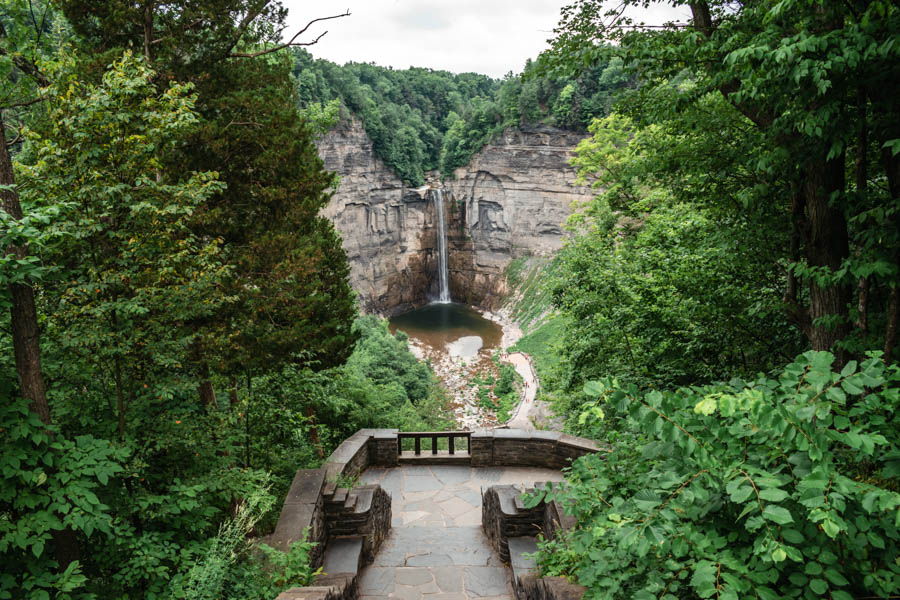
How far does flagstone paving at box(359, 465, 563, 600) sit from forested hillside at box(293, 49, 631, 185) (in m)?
29.8

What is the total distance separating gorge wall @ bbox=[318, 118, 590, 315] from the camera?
3997 cm

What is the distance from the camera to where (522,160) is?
137 feet

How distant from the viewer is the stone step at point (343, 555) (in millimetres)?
5484

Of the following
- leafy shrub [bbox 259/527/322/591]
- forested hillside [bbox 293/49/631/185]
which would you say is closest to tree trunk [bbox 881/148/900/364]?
leafy shrub [bbox 259/527/322/591]

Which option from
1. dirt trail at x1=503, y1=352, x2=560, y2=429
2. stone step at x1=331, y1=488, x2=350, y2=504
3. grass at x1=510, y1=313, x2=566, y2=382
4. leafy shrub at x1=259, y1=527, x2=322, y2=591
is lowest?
dirt trail at x1=503, y1=352, x2=560, y2=429

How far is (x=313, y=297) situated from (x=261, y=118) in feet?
11.0

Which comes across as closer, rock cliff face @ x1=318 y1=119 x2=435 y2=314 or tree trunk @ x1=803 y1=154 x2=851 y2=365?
tree trunk @ x1=803 y1=154 x2=851 y2=365

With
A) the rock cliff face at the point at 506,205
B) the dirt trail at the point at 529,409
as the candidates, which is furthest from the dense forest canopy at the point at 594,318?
the rock cliff face at the point at 506,205

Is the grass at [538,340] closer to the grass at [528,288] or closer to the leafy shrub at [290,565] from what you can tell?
the grass at [528,288]

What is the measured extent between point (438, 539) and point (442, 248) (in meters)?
40.6

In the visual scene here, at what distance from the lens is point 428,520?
23.5 feet

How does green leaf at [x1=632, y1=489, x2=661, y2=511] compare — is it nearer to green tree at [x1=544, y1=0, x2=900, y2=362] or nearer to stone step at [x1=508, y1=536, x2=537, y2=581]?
green tree at [x1=544, y1=0, x2=900, y2=362]

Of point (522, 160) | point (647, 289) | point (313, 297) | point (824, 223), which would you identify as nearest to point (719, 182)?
point (824, 223)

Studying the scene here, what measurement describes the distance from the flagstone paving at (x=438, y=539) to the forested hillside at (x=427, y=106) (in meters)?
29.8
